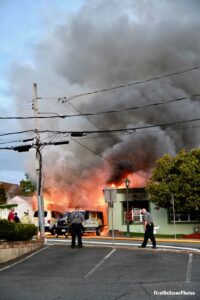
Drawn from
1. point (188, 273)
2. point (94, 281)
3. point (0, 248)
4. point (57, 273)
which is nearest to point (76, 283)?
point (94, 281)

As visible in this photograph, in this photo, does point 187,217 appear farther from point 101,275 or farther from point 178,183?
point 101,275

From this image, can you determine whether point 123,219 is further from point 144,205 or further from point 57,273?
point 57,273

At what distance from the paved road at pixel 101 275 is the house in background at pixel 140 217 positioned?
54.1 feet

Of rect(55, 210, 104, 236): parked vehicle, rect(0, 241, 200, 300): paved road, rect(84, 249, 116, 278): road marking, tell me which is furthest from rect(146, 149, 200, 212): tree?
rect(84, 249, 116, 278): road marking

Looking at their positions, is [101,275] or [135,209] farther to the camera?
[135,209]

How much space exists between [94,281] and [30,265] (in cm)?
378

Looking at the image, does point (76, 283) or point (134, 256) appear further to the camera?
point (134, 256)

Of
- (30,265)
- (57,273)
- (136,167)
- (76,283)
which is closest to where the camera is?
(76,283)

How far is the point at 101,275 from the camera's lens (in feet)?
39.4

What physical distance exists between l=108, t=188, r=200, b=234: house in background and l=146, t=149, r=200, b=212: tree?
2245 millimetres

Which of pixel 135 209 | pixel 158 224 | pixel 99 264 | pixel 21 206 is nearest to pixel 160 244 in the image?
pixel 99 264

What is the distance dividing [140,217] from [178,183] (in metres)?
5.40

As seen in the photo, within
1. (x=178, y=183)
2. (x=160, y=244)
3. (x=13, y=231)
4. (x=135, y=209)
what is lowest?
(x=160, y=244)

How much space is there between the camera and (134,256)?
14883 millimetres
